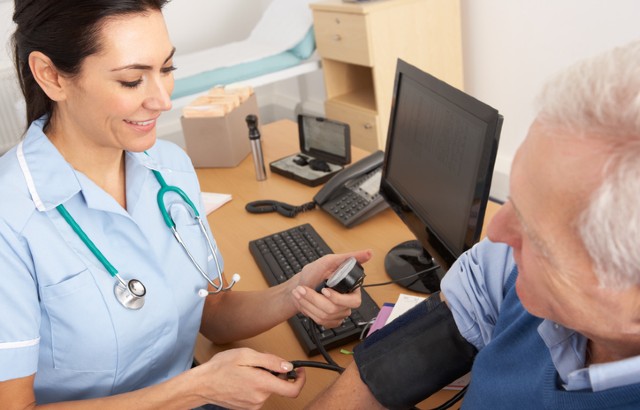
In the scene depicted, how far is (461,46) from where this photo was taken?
328cm

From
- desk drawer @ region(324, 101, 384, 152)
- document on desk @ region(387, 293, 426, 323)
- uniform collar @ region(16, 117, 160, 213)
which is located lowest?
desk drawer @ region(324, 101, 384, 152)

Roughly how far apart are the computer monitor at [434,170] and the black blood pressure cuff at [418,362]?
197 millimetres

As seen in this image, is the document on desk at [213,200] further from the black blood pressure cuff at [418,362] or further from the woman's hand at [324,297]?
the black blood pressure cuff at [418,362]

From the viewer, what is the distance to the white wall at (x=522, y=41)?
2.57m

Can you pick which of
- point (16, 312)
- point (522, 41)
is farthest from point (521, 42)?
point (16, 312)

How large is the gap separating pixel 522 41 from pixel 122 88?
2.33 metres

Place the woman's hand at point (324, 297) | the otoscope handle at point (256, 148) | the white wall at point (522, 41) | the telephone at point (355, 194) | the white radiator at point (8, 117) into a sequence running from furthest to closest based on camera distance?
1. the white radiator at point (8, 117)
2. the white wall at point (522, 41)
3. the otoscope handle at point (256, 148)
4. the telephone at point (355, 194)
5. the woman's hand at point (324, 297)

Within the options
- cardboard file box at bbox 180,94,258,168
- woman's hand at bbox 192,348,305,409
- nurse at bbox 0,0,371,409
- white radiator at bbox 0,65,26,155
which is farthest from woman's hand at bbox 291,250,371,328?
white radiator at bbox 0,65,26,155

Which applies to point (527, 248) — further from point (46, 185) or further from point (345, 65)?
point (345, 65)

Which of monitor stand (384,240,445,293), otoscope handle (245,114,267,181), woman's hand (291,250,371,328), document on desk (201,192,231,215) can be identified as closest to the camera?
woman's hand (291,250,371,328)

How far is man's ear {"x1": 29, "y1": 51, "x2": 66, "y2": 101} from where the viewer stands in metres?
1.14

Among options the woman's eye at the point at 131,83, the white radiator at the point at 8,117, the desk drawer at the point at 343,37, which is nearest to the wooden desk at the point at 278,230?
the woman's eye at the point at 131,83

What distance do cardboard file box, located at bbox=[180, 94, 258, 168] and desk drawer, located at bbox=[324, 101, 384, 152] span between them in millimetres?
1114

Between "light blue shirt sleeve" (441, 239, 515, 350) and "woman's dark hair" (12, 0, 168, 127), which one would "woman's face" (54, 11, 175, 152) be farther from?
"light blue shirt sleeve" (441, 239, 515, 350)
